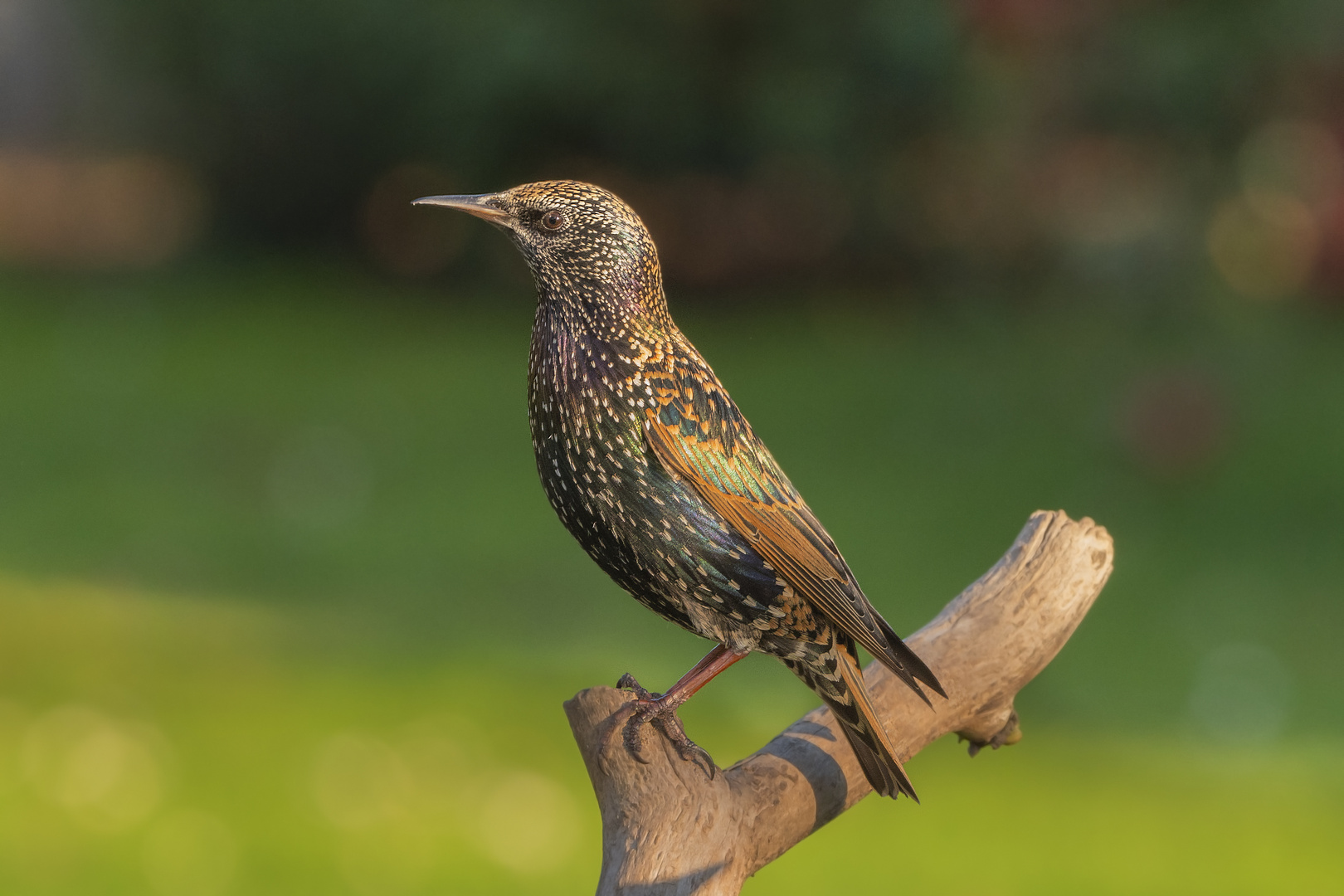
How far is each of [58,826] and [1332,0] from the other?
26.0 ft

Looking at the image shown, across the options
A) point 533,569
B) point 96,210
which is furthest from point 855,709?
point 96,210

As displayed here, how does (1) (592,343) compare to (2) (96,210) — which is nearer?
(1) (592,343)

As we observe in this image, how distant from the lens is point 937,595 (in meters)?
6.69

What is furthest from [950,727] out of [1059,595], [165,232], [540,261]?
[165,232]

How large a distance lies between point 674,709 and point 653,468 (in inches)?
18.9

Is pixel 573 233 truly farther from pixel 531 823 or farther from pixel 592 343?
pixel 531 823

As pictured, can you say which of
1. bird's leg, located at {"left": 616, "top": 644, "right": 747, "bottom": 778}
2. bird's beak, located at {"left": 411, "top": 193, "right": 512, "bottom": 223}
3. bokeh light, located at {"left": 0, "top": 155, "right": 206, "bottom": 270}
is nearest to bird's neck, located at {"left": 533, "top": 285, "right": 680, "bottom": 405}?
bird's beak, located at {"left": 411, "top": 193, "right": 512, "bottom": 223}

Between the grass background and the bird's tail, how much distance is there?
2082 mm

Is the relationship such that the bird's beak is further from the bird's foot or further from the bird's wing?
the bird's foot

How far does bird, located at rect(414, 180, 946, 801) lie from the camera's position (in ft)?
8.48

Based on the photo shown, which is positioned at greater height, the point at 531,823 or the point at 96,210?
the point at 96,210

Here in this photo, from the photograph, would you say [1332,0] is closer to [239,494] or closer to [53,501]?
[239,494]

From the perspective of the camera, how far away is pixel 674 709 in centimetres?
279

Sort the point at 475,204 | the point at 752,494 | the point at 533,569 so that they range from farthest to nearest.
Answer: the point at 533,569
the point at 752,494
the point at 475,204
